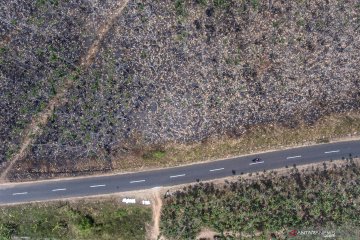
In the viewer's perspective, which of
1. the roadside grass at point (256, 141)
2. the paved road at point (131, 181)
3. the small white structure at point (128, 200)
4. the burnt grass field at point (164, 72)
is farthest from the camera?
the paved road at point (131, 181)

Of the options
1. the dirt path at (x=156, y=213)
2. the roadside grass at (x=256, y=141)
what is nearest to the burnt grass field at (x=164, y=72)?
the roadside grass at (x=256, y=141)

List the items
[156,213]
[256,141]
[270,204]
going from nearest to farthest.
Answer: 1. [270,204]
2. [256,141]
3. [156,213]

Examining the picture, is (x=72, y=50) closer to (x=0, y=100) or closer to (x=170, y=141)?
(x=0, y=100)

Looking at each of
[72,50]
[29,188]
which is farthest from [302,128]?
[29,188]

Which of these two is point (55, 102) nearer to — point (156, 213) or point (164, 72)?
point (164, 72)

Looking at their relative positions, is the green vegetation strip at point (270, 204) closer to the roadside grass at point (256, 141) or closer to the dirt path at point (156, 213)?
the dirt path at point (156, 213)

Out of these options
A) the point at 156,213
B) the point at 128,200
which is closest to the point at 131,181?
the point at 128,200

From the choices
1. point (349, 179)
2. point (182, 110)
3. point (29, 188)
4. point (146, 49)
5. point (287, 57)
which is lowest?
point (349, 179)
